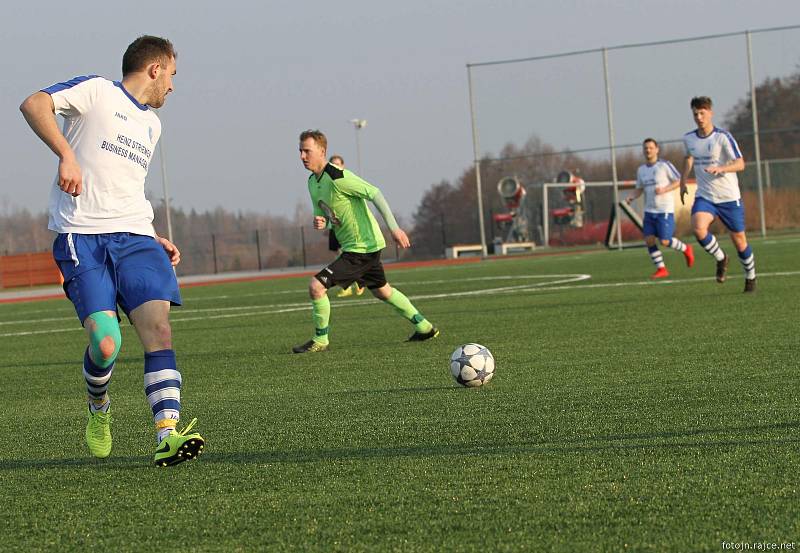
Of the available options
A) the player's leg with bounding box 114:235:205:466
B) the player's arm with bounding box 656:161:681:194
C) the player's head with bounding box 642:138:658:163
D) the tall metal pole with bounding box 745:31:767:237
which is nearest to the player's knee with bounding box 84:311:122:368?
the player's leg with bounding box 114:235:205:466

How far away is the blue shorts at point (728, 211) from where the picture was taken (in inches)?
581

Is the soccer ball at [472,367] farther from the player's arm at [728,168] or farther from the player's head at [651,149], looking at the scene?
the player's head at [651,149]

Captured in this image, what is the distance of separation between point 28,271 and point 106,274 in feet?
120

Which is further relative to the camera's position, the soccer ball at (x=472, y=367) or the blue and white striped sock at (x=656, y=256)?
the blue and white striped sock at (x=656, y=256)

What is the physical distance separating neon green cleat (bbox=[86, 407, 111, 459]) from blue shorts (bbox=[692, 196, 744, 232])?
35.1 feet

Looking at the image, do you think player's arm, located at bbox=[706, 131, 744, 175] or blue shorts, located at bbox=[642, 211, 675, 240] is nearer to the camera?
player's arm, located at bbox=[706, 131, 744, 175]

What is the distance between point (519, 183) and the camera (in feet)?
120

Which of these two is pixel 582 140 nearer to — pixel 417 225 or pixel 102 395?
pixel 417 225

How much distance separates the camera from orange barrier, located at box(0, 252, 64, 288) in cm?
3959

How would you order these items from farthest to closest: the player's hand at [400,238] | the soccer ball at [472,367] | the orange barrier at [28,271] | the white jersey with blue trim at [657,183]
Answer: the orange barrier at [28,271], the white jersey with blue trim at [657,183], the player's hand at [400,238], the soccer ball at [472,367]

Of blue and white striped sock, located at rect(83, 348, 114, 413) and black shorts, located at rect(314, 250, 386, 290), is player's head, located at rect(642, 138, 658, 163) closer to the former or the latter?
black shorts, located at rect(314, 250, 386, 290)

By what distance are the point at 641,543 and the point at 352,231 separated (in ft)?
25.0

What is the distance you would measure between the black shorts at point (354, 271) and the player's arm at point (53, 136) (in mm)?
5621

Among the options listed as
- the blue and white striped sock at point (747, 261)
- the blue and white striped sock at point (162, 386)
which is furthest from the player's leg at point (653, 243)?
the blue and white striped sock at point (162, 386)
